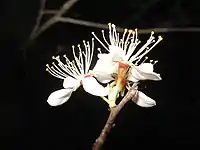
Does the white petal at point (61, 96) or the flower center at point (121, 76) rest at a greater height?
the flower center at point (121, 76)

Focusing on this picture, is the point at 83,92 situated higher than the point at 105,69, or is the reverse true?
the point at 105,69

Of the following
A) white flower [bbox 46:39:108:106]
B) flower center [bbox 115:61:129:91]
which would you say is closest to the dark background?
white flower [bbox 46:39:108:106]

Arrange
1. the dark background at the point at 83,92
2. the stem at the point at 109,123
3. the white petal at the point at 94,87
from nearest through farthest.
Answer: the stem at the point at 109,123
the white petal at the point at 94,87
the dark background at the point at 83,92

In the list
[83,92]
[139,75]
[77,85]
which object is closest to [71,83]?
[77,85]

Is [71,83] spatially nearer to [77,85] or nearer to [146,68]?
[77,85]

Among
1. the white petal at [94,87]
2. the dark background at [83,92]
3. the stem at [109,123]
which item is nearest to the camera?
the stem at [109,123]

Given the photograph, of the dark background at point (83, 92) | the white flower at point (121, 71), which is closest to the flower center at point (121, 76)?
the white flower at point (121, 71)

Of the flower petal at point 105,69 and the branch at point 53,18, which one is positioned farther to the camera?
the branch at point 53,18

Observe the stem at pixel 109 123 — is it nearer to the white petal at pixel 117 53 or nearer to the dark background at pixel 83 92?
the white petal at pixel 117 53

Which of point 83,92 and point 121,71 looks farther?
point 83,92
